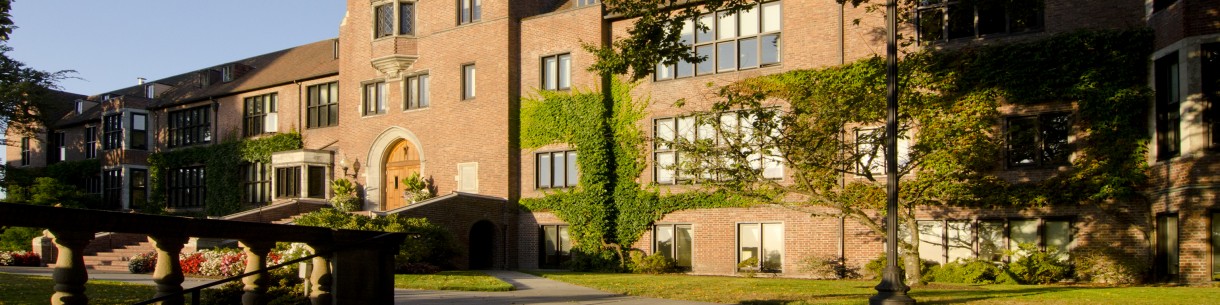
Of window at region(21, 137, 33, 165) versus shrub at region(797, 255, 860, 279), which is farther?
window at region(21, 137, 33, 165)

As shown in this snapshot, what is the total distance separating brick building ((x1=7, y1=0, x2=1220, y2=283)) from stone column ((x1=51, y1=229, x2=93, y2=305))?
696 inches

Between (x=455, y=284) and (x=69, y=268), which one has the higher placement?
(x=69, y=268)

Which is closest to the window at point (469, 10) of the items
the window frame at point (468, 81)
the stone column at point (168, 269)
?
the window frame at point (468, 81)

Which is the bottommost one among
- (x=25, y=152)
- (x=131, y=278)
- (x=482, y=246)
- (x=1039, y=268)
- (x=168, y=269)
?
(x=131, y=278)

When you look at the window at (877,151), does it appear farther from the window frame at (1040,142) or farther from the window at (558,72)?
the window at (558,72)

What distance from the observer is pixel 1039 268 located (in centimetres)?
2264

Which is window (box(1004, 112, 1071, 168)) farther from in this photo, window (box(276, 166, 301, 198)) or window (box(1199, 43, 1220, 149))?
window (box(276, 166, 301, 198))

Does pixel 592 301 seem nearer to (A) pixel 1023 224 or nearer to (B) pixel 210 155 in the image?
(A) pixel 1023 224

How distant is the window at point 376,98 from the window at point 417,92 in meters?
1.19

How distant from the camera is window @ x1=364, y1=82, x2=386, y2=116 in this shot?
35.3 metres

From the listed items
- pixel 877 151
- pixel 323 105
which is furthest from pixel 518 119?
pixel 877 151

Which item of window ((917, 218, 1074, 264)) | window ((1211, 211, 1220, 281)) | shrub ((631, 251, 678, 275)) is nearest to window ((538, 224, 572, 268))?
shrub ((631, 251, 678, 275))

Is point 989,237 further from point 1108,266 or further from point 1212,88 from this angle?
point 1212,88

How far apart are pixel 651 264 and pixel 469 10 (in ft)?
33.9
